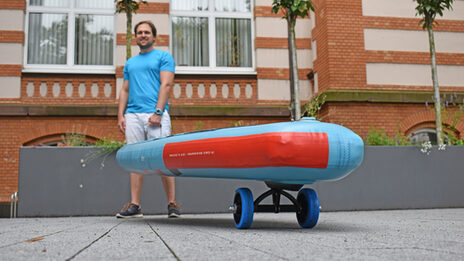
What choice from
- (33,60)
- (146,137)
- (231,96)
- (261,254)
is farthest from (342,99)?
(261,254)

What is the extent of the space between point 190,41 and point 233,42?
38.2 inches

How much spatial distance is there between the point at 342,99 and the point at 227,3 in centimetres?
383

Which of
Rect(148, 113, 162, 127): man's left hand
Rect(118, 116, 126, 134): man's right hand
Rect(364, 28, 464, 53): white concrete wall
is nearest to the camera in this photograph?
Rect(148, 113, 162, 127): man's left hand

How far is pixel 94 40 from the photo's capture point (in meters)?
10.4

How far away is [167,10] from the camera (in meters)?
10.2

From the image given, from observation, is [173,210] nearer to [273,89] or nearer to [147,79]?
[147,79]

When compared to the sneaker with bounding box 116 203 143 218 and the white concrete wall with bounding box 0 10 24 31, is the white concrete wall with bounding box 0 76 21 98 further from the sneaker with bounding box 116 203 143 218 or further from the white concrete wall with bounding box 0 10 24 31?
the sneaker with bounding box 116 203 143 218

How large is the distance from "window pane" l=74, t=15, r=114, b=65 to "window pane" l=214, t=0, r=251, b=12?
2461 millimetres

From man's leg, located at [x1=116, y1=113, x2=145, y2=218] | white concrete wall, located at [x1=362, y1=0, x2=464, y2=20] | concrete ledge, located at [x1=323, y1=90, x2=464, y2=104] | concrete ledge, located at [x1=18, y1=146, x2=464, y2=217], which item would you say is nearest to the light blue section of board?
man's leg, located at [x1=116, y1=113, x2=145, y2=218]

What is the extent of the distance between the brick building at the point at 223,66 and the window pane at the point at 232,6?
0.15 meters

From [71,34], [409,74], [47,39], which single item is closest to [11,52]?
[47,39]

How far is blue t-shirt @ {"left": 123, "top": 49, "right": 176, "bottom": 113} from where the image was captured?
4.82 meters

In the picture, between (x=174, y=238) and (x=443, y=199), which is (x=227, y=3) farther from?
(x=174, y=238)

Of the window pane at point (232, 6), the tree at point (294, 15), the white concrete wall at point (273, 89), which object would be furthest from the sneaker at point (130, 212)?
the window pane at point (232, 6)
